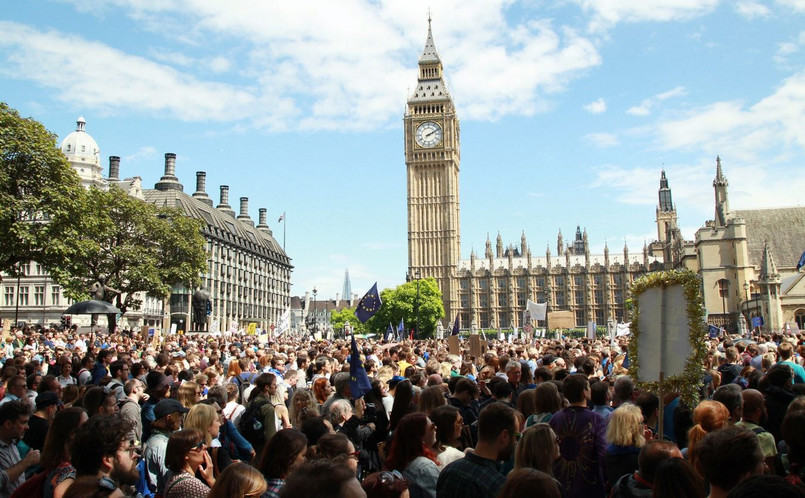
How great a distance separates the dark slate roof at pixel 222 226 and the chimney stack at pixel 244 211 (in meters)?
2.87

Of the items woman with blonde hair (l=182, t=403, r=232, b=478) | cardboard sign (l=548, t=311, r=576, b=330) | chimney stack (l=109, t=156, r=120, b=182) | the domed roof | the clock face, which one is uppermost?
the clock face

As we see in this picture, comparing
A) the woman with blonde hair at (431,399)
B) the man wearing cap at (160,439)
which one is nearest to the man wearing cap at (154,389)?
the man wearing cap at (160,439)

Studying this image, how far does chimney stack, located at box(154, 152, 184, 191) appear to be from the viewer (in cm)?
8106

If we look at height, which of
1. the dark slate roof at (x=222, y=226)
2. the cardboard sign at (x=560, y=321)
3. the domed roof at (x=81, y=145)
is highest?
the domed roof at (x=81, y=145)

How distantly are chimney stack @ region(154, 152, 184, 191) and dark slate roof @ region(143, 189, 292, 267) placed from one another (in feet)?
7.61

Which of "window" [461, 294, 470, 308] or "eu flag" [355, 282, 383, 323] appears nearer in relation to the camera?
"eu flag" [355, 282, 383, 323]

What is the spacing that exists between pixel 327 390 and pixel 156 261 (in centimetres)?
3590

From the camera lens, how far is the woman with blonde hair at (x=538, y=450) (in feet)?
15.1

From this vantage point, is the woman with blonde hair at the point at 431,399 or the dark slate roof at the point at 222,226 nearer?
the woman with blonde hair at the point at 431,399

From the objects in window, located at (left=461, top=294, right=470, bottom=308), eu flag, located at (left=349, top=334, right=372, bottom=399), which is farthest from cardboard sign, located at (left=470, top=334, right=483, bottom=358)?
window, located at (left=461, top=294, right=470, bottom=308)

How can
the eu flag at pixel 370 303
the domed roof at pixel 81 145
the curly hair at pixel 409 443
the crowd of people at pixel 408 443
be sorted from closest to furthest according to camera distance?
1. the crowd of people at pixel 408 443
2. the curly hair at pixel 409 443
3. the eu flag at pixel 370 303
4. the domed roof at pixel 81 145

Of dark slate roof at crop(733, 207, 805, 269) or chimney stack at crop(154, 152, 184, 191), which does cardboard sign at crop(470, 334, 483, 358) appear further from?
chimney stack at crop(154, 152, 184, 191)

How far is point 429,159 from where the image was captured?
10519 cm

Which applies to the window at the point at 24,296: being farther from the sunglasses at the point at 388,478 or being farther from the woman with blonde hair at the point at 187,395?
the sunglasses at the point at 388,478
